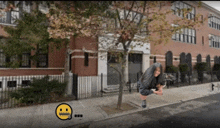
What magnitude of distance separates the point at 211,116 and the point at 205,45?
1870 cm

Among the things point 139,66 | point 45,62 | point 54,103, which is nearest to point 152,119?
point 54,103

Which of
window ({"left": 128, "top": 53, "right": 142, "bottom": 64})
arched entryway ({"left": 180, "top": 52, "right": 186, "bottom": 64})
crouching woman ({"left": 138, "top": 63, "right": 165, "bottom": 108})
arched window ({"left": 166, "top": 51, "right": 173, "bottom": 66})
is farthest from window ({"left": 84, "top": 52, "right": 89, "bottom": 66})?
arched entryway ({"left": 180, "top": 52, "right": 186, "bottom": 64})

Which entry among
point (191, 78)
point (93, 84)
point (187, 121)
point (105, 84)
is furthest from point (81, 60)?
point (191, 78)

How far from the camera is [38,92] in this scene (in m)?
6.84

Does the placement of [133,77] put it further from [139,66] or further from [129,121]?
[129,121]

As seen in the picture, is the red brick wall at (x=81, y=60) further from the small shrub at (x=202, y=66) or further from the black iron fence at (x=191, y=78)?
the small shrub at (x=202, y=66)

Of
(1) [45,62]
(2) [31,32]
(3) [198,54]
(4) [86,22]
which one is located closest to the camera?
(4) [86,22]

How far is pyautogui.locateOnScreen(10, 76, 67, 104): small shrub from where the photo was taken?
6.55 meters

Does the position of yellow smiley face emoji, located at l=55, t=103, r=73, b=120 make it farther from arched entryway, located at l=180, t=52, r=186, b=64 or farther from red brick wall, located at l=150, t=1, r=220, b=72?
arched entryway, located at l=180, t=52, r=186, b=64

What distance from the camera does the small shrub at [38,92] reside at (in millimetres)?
6551

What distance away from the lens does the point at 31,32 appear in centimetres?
582

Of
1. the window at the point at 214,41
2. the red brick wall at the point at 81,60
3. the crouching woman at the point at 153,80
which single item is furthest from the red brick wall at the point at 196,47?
the crouching woman at the point at 153,80

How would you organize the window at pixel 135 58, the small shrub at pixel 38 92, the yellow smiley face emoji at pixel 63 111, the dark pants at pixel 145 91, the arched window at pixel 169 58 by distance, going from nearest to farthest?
the dark pants at pixel 145 91 → the yellow smiley face emoji at pixel 63 111 → the small shrub at pixel 38 92 → the window at pixel 135 58 → the arched window at pixel 169 58

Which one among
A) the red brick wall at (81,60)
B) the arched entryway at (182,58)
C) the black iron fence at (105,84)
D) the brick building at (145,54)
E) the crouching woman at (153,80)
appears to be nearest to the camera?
the crouching woman at (153,80)
